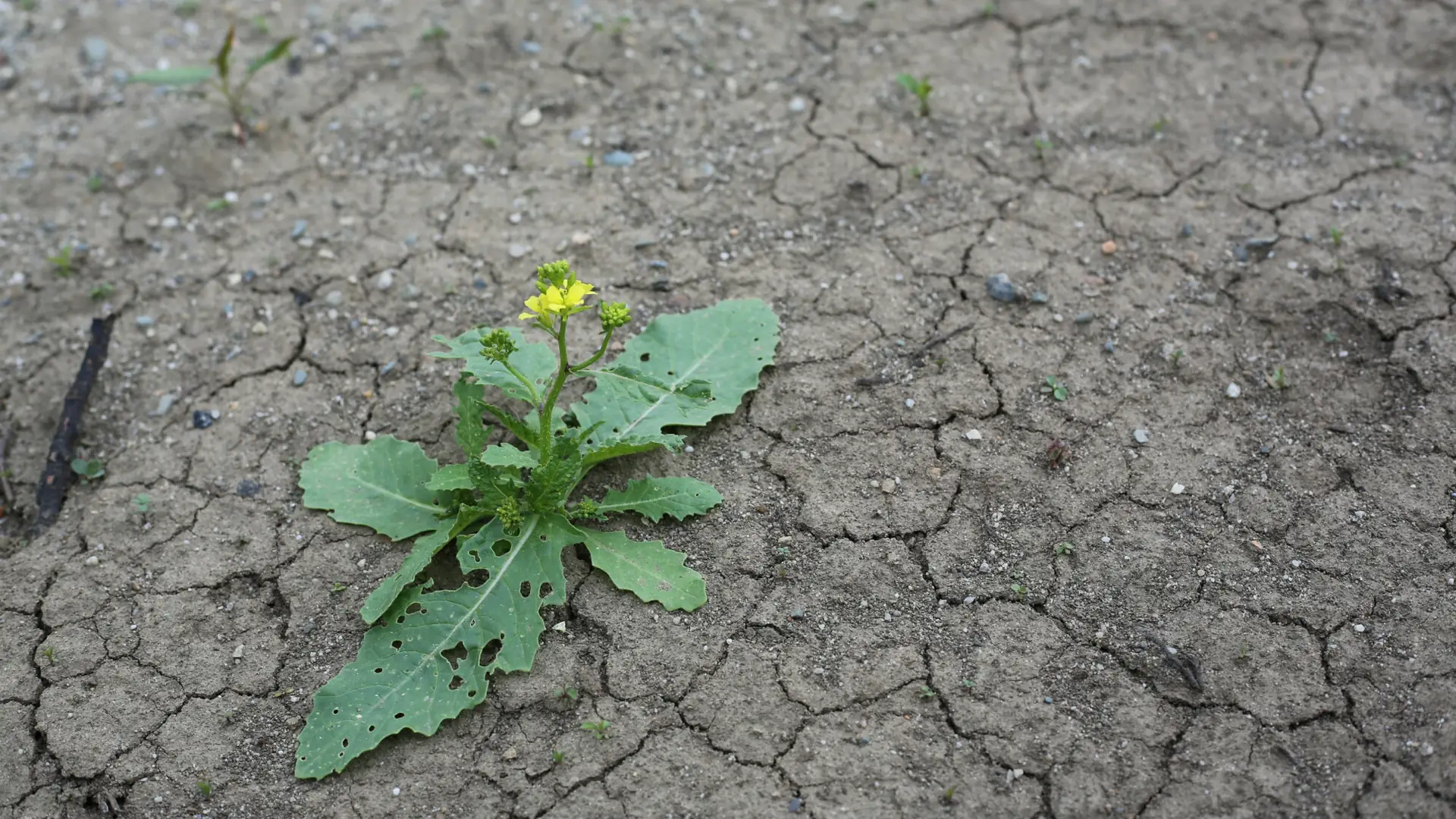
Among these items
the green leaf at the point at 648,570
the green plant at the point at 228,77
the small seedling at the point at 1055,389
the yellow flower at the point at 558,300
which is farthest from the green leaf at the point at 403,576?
the green plant at the point at 228,77

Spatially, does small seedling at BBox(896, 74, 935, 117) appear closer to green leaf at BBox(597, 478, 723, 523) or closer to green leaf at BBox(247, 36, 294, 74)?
green leaf at BBox(597, 478, 723, 523)

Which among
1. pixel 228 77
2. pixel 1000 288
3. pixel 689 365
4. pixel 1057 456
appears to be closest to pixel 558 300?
pixel 689 365

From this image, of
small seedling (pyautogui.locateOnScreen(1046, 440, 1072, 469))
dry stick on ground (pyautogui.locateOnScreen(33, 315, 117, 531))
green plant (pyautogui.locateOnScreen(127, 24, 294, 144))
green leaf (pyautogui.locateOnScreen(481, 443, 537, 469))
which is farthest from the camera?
green plant (pyautogui.locateOnScreen(127, 24, 294, 144))

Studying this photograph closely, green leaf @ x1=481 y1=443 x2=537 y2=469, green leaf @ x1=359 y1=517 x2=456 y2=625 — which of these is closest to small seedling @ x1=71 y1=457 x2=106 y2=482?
green leaf @ x1=359 y1=517 x2=456 y2=625

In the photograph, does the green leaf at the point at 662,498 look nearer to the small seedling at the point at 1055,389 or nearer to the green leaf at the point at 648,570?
the green leaf at the point at 648,570

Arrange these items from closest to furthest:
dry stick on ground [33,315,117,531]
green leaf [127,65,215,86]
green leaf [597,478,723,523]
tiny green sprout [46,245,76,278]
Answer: green leaf [597,478,723,523] < dry stick on ground [33,315,117,531] < tiny green sprout [46,245,76,278] < green leaf [127,65,215,86]

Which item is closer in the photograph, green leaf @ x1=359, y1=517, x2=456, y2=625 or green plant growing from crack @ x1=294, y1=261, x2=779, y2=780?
green plant growing from crack @ x1=294, y1=261, x2=779, y2=780

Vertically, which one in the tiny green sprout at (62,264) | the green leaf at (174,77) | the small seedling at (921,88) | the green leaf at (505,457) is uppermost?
the green leaf at (174,77)
